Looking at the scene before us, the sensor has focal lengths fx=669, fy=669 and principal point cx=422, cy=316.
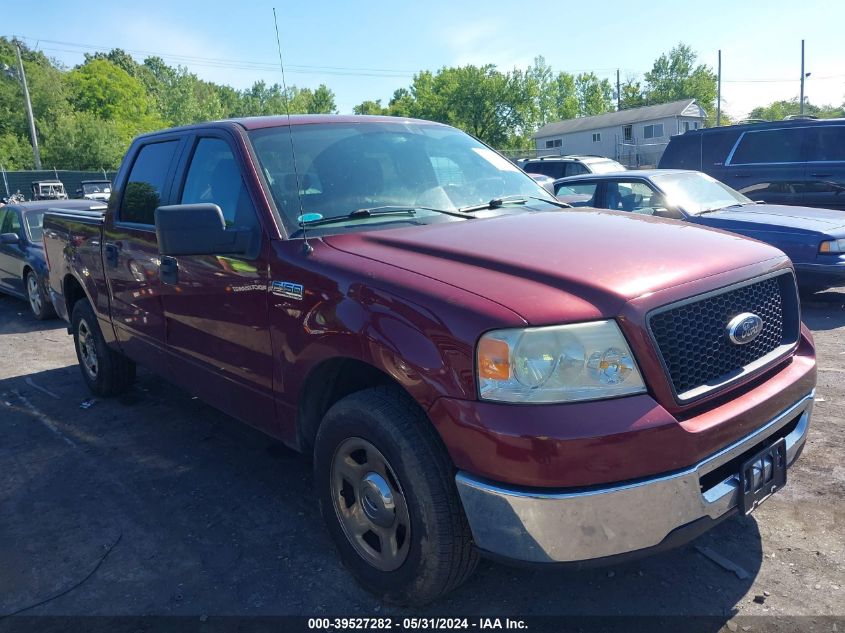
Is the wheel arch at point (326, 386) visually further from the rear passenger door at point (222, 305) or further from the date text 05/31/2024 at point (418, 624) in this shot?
the date text 05/31/2024 at point (418, 624)

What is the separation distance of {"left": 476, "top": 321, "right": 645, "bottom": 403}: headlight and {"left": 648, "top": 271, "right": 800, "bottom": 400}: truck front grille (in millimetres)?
161

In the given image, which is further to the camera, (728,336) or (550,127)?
(550,127)

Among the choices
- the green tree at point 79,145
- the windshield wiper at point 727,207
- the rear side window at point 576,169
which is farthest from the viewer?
the green tree at point 79,145

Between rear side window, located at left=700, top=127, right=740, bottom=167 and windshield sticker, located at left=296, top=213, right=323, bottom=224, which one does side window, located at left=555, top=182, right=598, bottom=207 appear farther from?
windshield sticker, located at left=296, top=213, right=323, bottom=224

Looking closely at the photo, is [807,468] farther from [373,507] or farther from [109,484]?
[109,484]

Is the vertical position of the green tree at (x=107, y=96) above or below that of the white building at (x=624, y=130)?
above

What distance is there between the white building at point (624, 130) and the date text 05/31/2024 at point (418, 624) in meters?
51.7

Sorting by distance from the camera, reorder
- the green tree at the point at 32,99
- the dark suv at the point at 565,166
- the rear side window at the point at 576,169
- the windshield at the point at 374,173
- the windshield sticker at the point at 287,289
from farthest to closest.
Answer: the green tree at the point at 32,99, the dark suv at the point at 565,166, the rear side window at the point at 576,169, the windshield at the point at 374,173, the windshield sticker at the point at 287,289

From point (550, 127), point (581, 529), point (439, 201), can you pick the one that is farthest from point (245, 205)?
point (550, 127)

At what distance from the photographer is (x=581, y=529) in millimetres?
2068

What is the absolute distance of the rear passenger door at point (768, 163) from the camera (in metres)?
9.36

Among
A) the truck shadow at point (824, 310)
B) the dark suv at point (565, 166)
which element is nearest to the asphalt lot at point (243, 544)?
the truck shadow at point (824, 310)

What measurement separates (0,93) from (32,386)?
5656cm

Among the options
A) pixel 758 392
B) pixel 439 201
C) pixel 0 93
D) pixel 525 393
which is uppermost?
pixel 0 93
